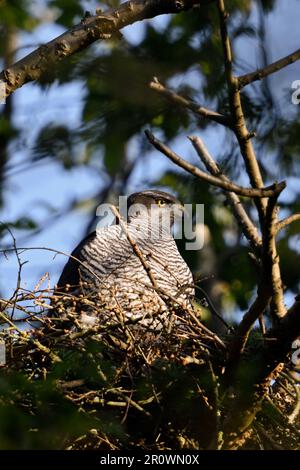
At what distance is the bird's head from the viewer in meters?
6.08

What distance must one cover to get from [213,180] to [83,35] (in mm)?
1270

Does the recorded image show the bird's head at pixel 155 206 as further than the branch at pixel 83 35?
Yes

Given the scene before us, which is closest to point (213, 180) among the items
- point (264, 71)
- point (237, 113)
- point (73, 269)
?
point (237, 113)

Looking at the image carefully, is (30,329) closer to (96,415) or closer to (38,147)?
(96,415)

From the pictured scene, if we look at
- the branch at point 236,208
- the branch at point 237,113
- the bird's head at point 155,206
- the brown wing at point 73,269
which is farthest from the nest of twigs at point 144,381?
the bird's head at point 155,206

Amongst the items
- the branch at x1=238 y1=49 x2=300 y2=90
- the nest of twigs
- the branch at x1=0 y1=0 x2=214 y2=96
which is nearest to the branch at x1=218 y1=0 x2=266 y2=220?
the branch at x1=238 y1=49 x2=300 y2=90

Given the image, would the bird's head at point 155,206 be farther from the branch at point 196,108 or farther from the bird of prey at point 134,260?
the branch at point 196,108

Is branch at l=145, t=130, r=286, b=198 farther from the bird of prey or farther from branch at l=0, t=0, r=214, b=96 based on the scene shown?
the bird of prey

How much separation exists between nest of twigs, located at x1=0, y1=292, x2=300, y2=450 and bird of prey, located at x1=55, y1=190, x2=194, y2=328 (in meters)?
0.26

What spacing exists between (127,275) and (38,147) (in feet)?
2.97

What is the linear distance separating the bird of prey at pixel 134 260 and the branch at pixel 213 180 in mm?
1156

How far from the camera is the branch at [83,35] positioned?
3949mm

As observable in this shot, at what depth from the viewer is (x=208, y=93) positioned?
516 cm
